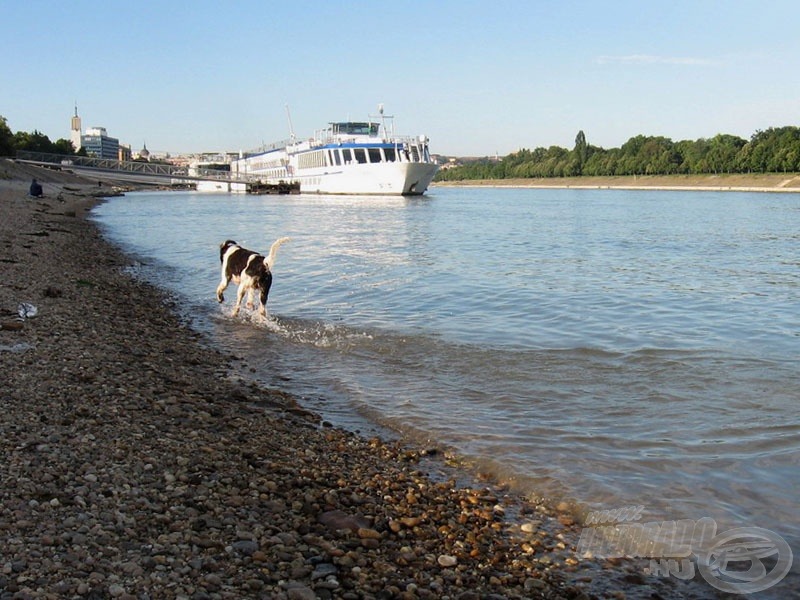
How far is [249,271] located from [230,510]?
8.41m

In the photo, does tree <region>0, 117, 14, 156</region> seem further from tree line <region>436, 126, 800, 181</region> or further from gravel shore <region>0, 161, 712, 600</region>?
tree line <region>436, 126, 800, 181</region>

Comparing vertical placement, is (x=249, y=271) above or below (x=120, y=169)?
below

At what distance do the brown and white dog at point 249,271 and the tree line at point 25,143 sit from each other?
3678 inches

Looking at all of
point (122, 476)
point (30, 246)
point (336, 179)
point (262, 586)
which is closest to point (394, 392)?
point (122, 476)

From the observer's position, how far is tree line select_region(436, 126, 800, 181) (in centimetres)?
11294

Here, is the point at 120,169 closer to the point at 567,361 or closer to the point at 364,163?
the point at 364,163

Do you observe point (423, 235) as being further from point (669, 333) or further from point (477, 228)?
point (669, 333)

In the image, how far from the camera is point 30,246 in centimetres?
1908

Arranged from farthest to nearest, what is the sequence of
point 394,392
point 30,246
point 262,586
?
point 30,246, point 394,392, point 262,586

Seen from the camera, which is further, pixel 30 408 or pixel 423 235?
pixel 423 235

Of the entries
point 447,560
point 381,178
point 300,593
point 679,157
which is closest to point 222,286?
point 447,560

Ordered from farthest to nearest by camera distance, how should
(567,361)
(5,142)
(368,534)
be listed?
1. (5,142)
2. (567,361)
3. (368,534)

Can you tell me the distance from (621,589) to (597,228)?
3754 cm

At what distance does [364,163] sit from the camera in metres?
83.2
